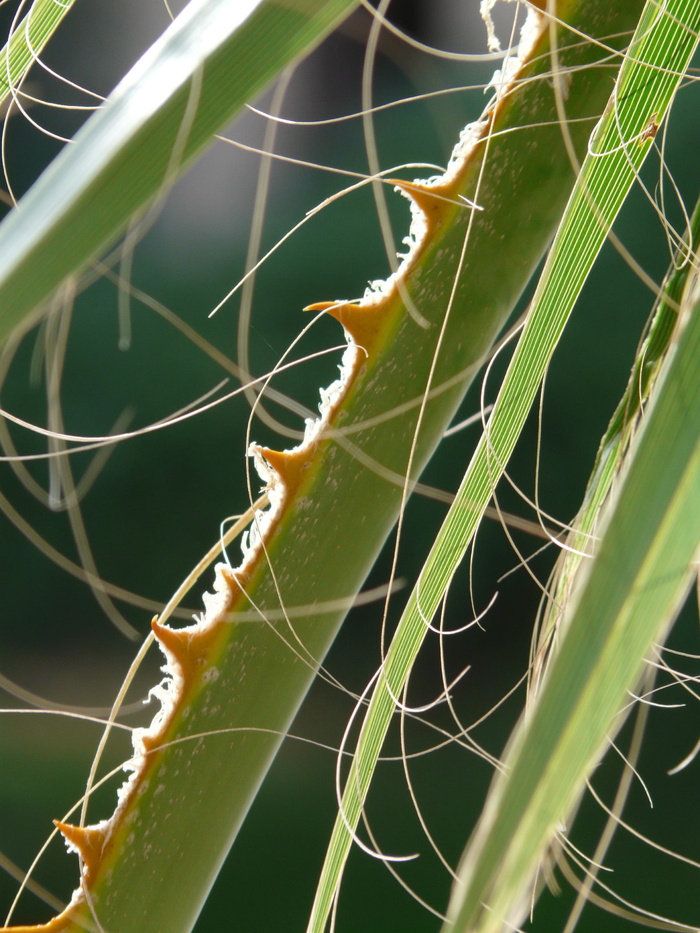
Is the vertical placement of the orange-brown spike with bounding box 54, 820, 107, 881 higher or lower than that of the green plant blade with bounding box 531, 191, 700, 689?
lower

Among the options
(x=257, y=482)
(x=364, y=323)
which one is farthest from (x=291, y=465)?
(x=257, y=482)

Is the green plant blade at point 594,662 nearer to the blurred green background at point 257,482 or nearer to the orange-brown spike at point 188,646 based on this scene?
the orange-brown spike at point 188,646

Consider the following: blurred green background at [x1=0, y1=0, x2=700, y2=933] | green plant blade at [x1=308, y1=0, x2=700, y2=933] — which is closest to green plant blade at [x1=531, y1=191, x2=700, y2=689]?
green plant blade at [x1=308, y1=0, x2=700, y2=933]

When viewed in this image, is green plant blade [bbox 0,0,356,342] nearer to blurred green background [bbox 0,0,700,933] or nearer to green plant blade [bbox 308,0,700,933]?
green plant blade [bbox 308,0,700,933]

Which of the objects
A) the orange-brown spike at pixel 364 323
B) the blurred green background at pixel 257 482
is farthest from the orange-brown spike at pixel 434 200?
the blurred green background at pixel 257 482

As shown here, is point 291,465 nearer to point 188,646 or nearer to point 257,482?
point 188,646

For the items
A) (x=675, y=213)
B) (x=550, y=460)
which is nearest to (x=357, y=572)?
(x=550, y=460)

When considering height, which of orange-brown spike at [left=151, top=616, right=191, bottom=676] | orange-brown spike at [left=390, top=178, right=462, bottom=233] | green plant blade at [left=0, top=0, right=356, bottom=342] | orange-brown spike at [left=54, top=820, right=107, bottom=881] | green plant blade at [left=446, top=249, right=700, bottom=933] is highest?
orange-brown spike at [left=390, top=178, right=462, bottom=233]
